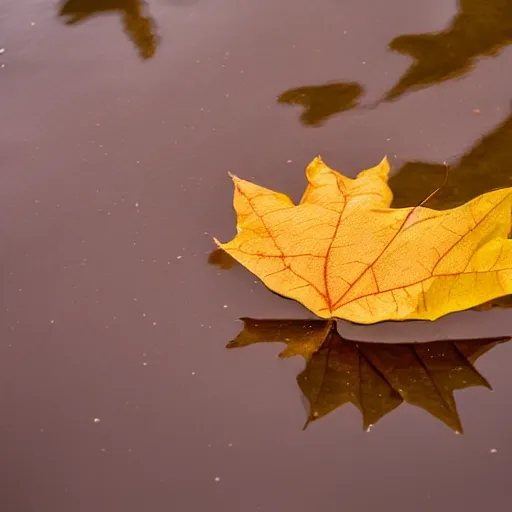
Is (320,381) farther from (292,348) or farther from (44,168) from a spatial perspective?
(44,168)

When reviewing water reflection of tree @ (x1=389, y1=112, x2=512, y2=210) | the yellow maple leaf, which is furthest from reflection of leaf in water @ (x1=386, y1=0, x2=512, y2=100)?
the yellow maple leaf

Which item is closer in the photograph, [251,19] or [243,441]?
[243,441]

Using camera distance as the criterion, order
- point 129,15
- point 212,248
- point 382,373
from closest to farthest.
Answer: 1. point 382,373
2. point 212,248
3. point 129,15

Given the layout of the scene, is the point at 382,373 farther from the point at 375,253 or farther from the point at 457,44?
the point at 457,44

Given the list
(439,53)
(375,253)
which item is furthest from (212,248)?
(439,53)

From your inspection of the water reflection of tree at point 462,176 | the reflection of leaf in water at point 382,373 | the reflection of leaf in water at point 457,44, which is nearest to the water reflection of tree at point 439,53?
the reflection of leaf in water at point 457,44

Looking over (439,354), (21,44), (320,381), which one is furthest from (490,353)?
(21,44)

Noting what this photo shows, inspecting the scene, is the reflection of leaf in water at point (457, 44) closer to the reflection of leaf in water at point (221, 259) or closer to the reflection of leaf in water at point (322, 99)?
the reflection of leaf in water at point (322, 99)

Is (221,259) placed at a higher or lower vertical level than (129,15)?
lower
